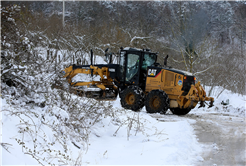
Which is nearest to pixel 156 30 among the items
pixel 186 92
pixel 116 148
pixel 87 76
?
pixel 87 76

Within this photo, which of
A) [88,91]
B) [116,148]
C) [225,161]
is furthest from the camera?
[88,91]

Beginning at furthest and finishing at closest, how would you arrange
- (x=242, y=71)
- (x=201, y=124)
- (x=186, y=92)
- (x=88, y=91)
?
(x=242, y=71)
(x=88, y=91)
(x=186, y=92)
(x=201, y=124)

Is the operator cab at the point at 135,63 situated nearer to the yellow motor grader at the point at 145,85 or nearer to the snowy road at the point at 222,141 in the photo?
the yellow motor grader at the point at 145,85

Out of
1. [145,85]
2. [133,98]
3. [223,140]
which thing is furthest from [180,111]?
[223,140]

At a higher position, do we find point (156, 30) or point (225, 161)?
point (156, 30)

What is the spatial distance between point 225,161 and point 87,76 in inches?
359

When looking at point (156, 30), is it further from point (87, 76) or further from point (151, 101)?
point (151, 101)

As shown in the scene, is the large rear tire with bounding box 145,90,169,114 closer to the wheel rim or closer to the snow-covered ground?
the wheel rim

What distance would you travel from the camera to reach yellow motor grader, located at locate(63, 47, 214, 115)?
9805mm

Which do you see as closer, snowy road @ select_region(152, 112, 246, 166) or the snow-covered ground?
the snow-covered ground

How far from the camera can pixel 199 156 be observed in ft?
15.8

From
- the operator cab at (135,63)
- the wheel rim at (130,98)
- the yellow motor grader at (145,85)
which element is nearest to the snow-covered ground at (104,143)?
the yellow motor grader at (145,85)

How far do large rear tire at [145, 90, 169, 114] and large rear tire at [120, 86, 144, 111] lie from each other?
0.35 metres

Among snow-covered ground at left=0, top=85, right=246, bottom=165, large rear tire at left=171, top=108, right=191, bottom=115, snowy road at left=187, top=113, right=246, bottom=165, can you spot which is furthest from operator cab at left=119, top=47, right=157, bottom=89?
snow-covered ground at left=0, top=85, right=246, bottom=165
